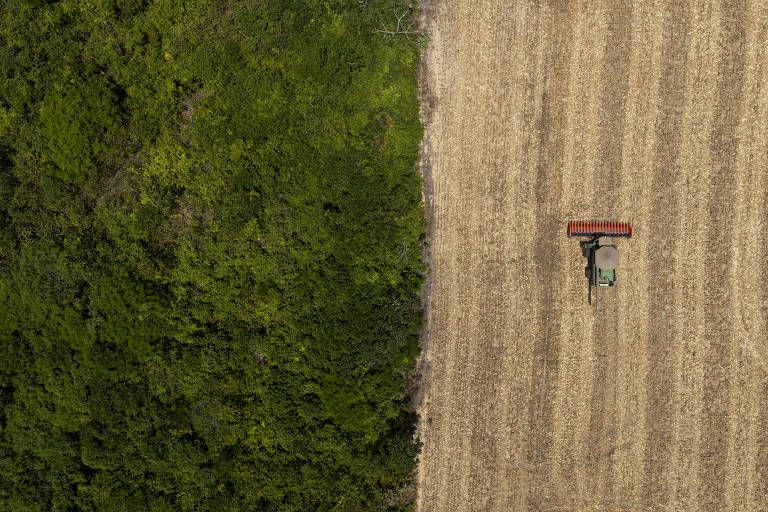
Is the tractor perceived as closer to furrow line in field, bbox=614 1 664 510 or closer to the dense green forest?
furrow line in field, bbox=614 1 664 510

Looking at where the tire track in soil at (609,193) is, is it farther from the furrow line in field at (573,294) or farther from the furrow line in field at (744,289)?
the furrow line in field at (744,289)

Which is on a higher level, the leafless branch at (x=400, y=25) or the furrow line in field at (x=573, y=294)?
the leafless branch at (x=400, y=25)

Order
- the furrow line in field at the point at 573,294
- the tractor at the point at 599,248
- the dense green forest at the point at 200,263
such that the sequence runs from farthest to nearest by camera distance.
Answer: the dense green forest at the point at 200,263
the furrow line in field at the point at 573,294
the tractor at the point at 599,248

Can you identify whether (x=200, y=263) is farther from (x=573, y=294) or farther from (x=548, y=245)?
(x=573, y=294)

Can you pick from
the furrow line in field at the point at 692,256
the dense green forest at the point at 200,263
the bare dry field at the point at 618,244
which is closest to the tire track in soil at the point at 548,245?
the bare dry field at the point at 618,244

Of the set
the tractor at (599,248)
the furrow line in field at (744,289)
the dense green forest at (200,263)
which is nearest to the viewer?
the tractor at (599,248)

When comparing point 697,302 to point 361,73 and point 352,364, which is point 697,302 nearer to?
point 352,364

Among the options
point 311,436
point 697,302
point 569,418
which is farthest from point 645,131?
point 311,436

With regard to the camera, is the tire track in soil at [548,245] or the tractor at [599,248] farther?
the tire track in soil at [548,245]
